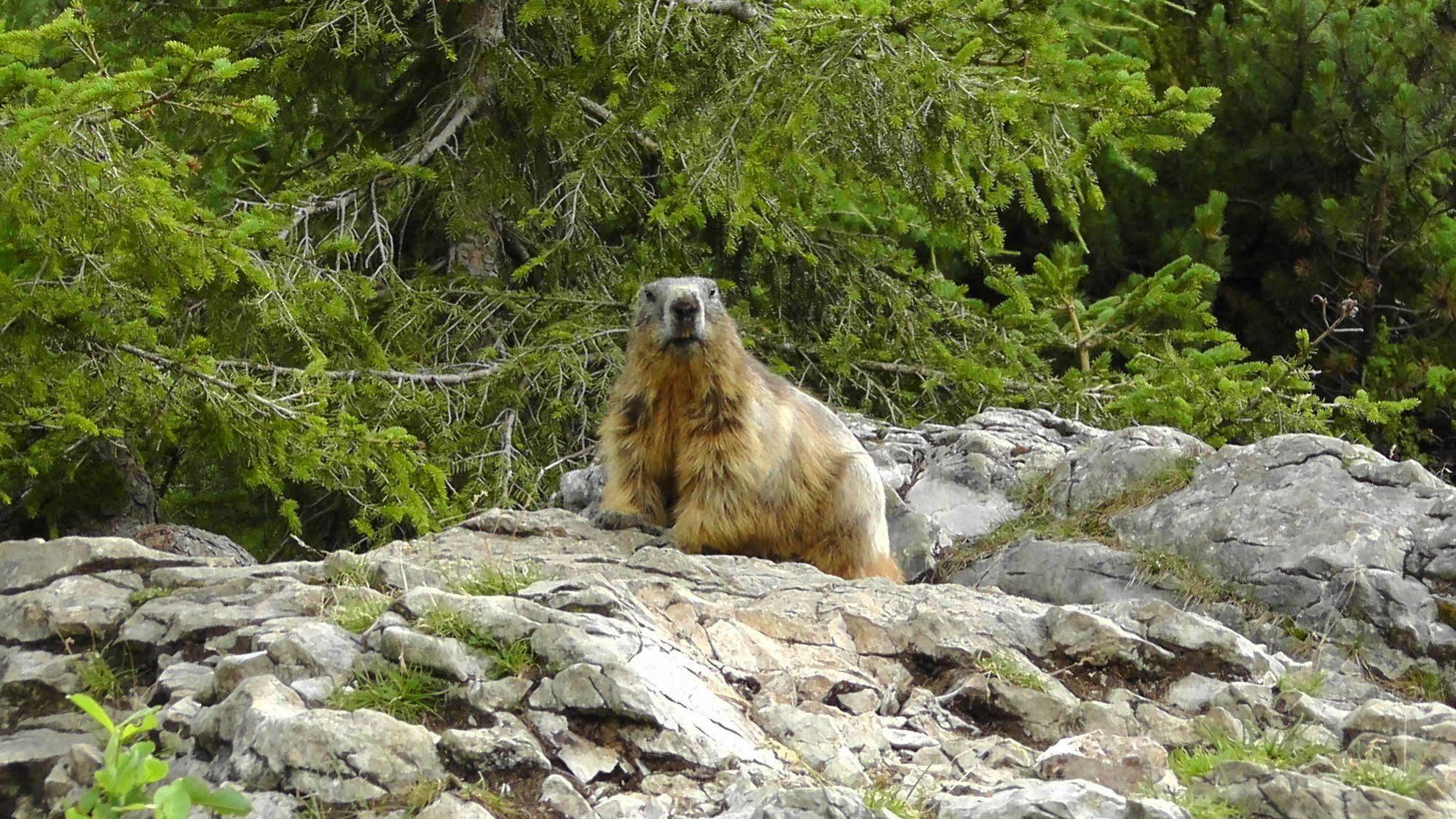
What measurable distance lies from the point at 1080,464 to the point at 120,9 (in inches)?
289

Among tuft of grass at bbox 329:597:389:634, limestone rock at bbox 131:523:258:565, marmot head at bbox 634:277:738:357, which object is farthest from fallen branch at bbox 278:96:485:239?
tuft of grass at bbox 329:597:389:634

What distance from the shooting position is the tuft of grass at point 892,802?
11.5 feet

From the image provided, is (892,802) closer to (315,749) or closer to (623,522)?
(315,749)

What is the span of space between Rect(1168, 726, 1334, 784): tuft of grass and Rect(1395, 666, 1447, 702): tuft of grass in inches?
87.0

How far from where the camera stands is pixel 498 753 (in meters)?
3.69

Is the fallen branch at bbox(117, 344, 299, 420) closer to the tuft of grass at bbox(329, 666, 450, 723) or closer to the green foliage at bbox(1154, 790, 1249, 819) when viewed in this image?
the tuft of grass at bbox(329, 666, 450, 723)

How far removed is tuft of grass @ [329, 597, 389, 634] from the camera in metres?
4.33

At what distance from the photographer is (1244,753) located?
4004mm

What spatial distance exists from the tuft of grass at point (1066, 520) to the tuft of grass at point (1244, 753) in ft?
10.6

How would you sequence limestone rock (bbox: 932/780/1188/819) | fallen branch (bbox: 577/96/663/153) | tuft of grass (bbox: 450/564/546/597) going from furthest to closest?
fallen branch (bbox: 577/96/663/153) < tuft of grass (bbox: 450/564/546/597) < limestone rock (bbox: 932/780/1188/819)

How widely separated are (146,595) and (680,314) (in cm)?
282

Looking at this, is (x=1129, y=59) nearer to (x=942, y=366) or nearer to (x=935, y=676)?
(x=942, y=366)

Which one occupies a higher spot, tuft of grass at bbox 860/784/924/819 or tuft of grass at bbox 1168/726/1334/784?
tuft of grass at bbox 860/784/924/819

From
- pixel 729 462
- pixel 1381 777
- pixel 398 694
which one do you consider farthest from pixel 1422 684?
pixel 398 694
